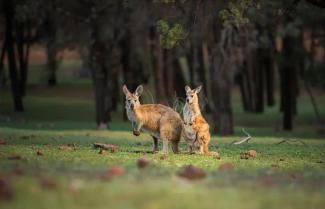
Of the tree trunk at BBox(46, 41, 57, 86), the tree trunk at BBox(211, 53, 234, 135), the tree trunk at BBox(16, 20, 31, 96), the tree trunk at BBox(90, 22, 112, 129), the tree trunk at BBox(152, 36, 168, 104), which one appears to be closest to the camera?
the tree trunk at BBox(211, 53, 234, 135)

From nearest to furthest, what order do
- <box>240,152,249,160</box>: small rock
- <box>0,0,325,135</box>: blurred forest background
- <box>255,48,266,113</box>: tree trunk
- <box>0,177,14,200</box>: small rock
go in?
<box>0,177,14,200</box>: small rock
<box>240,152,249,160</box>: small rock
<box>0,0,325,135</box>: blurred forest background
<box>255,48,266,113</box>: tree trunk

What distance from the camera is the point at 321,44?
1741 inches

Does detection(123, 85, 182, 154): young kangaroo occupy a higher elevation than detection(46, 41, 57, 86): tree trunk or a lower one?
lower

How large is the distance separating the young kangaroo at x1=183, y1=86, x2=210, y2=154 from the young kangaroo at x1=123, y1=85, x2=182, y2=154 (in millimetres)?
213

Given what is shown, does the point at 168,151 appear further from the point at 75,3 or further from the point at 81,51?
the point at 81,51

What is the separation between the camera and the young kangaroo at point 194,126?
17.8 meters

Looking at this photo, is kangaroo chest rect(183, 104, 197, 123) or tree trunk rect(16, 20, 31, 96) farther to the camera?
tree trunk rect(16, 20, 31, 96)

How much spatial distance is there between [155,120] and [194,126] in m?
0.92

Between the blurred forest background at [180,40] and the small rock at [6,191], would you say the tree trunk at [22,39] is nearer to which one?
the blurred forest background at [180,40]

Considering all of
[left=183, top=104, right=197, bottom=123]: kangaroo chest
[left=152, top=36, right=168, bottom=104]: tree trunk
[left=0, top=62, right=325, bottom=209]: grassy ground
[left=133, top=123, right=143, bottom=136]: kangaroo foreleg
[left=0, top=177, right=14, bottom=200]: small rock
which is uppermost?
[left=152, top=36, right=168, bottom=104]: tree trunk

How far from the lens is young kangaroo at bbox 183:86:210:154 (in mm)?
17766

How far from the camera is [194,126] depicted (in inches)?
703

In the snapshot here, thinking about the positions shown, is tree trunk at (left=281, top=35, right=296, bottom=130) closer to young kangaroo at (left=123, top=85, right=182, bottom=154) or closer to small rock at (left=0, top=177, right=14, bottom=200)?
young kangaroo at (left=123, top=85, right=182, bottom=154)

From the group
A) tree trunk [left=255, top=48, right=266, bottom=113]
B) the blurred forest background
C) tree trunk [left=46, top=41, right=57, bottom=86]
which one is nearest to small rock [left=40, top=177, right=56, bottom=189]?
the blurred forest background
